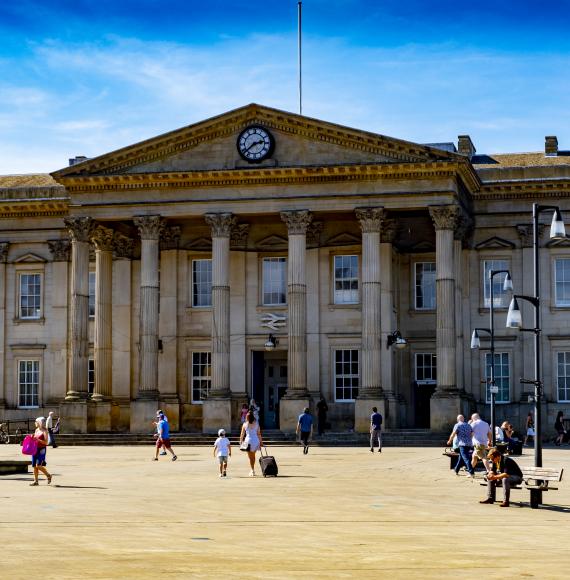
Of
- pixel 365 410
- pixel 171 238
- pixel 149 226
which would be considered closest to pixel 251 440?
pixel 365 410

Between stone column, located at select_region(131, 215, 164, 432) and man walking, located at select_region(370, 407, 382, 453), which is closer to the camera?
man walking, located at select_region(370, 407, 382, 453)

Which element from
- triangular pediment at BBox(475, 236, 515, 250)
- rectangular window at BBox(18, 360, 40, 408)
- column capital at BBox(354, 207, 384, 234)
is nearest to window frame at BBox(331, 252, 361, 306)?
column capital at BBox(354, 207, 384, 234)

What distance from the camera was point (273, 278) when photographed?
5575 centimetres

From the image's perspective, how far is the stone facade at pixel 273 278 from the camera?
51.2 meters

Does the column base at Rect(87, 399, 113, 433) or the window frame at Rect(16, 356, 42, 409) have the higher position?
the window frame at Rect(16, 356, 42, 409)

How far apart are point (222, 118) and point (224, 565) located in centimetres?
3692

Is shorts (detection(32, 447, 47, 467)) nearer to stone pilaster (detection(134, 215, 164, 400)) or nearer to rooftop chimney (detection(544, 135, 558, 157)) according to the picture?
stone pilaster (detection(134, 215, 164, 400))

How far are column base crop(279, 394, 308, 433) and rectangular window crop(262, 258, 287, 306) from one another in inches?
234

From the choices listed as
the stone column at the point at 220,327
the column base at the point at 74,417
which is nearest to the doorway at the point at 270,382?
the stone column at the point at 220,327

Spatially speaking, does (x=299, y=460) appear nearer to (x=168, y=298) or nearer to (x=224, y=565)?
(x=168, y=298)

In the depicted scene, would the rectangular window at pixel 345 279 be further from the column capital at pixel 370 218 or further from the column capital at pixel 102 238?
the column capital at pixel 102 238

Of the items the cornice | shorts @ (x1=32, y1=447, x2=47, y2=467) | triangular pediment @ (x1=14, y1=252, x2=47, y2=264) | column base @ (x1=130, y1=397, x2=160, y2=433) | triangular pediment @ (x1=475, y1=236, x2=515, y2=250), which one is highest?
the cornice

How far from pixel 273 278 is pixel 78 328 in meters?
8.81

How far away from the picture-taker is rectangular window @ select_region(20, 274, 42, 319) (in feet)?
194
